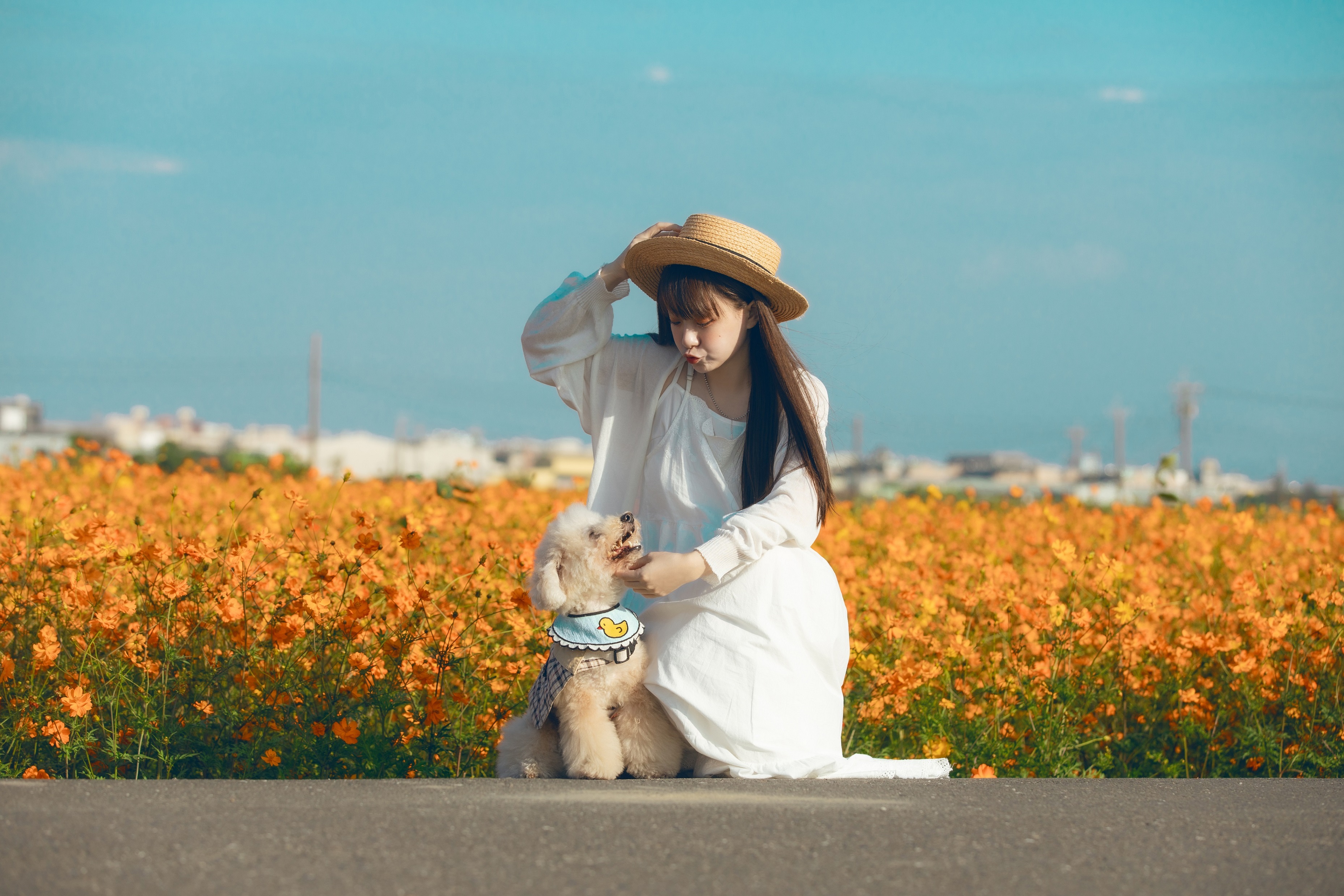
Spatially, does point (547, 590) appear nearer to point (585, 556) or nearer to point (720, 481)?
point (585, 556)

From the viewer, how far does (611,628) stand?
134 inches

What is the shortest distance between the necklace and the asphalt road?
1079 mm

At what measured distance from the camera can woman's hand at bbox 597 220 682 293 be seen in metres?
3.72

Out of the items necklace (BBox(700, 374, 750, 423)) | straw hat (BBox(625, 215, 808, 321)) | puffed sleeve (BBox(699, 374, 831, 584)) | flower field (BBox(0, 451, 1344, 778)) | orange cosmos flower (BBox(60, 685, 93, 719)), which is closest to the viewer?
puffed sleeve (BBox(699, 374, 831, 584))

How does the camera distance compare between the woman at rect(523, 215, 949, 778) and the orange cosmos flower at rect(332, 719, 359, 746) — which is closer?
the woman at rect(523, 215, 949, 778)

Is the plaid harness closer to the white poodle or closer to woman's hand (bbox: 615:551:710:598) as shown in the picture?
the white poodle

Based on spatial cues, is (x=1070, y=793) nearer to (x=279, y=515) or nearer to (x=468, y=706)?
(x=468, y=706)

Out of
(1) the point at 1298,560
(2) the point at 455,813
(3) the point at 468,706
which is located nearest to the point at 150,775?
(3) the point at 468,706

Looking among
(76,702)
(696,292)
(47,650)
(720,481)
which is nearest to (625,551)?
(720,481)

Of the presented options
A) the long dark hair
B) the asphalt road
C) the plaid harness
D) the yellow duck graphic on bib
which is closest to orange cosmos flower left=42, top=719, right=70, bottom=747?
the asphalt road

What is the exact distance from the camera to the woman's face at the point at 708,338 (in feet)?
12.1

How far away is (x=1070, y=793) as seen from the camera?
Result: 3506 millimetres

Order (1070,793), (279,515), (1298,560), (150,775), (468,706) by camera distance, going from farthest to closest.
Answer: (279,515) < (1298,560) < (468,706) < (150,775) < (1070,793)

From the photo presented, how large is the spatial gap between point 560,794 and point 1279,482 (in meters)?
37.1
